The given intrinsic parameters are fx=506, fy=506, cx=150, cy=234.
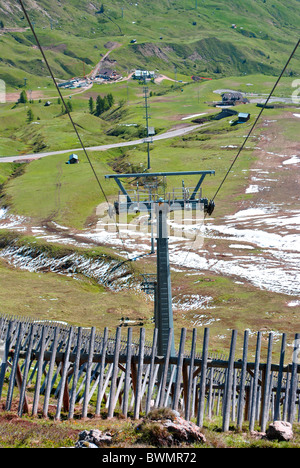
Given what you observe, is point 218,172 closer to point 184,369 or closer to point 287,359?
→ point 287,359

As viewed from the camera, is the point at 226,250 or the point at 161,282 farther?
the point at 226,250

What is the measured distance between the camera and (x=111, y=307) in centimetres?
4594

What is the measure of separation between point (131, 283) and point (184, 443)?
146ft

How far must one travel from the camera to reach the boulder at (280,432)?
10731 mm

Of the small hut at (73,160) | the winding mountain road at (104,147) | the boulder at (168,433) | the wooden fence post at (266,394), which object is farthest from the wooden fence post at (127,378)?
the small hut at (73,160)

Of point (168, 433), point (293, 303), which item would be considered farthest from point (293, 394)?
point (293, 303)

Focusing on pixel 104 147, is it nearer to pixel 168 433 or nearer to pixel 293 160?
pixel 293 160

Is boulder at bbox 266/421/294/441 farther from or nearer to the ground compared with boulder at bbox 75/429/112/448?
farther from the ground

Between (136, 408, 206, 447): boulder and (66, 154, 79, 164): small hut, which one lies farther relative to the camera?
(66, 154, 79, 164): small hut

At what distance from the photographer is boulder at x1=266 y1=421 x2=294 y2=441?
10.7 m

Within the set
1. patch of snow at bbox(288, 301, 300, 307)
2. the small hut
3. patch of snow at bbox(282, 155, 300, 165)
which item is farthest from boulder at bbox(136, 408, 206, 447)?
the small hut

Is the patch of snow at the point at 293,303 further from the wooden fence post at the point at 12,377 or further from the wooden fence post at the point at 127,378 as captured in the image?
the wooden fence post at the point at 12,377

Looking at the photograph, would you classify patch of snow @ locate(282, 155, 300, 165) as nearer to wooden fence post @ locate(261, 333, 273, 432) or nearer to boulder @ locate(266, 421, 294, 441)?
wooden fence post @ locate(261, 333, 273, 432)

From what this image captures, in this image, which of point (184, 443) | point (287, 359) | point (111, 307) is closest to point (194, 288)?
point (111, 307)
